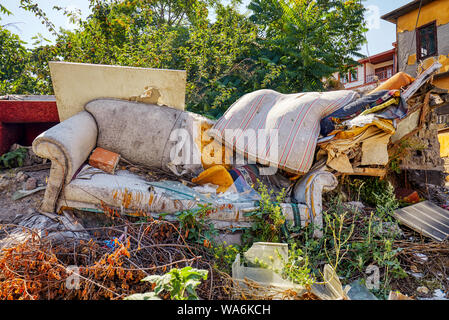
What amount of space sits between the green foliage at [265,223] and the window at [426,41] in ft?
34.0

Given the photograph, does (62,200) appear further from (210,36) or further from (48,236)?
(210,36)

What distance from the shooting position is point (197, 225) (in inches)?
89.7

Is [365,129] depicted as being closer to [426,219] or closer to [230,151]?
[426,219]

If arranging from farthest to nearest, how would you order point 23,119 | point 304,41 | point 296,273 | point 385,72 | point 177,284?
point 385,72 < point 304,41 < point 23,119 < point 296,273 < point 177,284

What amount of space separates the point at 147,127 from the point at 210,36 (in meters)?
3.67

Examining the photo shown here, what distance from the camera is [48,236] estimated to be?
2109mm

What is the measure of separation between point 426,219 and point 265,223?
72.8 inches

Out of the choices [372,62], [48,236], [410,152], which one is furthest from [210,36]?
[372,62]

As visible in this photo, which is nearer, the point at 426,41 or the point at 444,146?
the point at 444,146

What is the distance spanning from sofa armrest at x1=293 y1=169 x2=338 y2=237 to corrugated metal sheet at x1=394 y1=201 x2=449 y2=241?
2.85ft

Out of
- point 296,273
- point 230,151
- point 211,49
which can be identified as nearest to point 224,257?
point 296,273

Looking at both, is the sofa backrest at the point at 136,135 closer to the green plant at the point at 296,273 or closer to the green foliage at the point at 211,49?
the green plant at the point at 296,273

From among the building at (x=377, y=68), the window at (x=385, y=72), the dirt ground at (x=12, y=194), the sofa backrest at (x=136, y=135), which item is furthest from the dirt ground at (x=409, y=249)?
the window at (x=385, y=72)

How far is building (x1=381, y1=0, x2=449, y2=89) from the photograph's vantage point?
898cm
